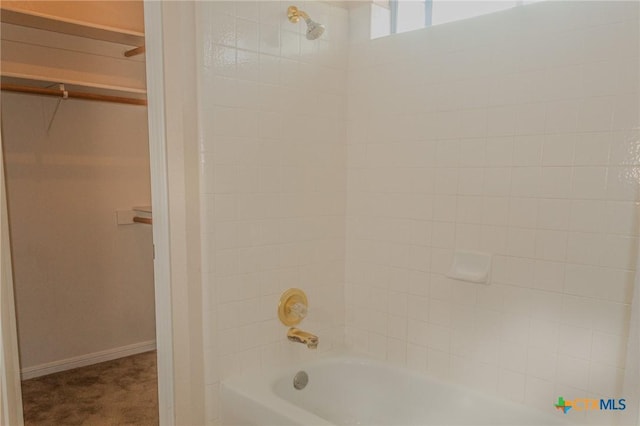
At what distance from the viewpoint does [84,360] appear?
11.1 ft

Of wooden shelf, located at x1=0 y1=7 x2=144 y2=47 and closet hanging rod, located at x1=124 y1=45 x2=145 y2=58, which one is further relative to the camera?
closet hanging rod, located at x1=124 y1=45 x2=145 y2=58

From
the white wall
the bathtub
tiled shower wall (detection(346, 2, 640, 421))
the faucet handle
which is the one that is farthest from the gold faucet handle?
the white wall

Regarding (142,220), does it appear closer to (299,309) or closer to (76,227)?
(76,227)

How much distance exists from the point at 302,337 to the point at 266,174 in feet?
2.49

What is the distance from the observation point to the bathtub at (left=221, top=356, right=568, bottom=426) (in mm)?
1824

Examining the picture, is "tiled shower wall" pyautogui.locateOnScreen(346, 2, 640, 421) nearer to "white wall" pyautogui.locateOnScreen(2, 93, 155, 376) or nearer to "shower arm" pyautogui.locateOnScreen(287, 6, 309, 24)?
"shower arm" pyautogui.locateOnScreen(287, 6, 309, 24)

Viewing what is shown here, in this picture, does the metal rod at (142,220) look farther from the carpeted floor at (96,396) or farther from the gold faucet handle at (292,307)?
the gold faucet handle at (292,307)

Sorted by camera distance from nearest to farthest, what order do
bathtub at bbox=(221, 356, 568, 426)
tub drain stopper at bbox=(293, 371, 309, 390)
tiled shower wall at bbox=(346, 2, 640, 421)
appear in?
tiled shower wall at bbox=(346, 2, 640, 421)
bathtub at bbox=(221, 356, 568, 426)
tub drain stopper at bbox=(293, 371, 309, 390)

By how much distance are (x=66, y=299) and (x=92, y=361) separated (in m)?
0.51

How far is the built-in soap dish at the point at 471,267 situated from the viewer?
1903mm

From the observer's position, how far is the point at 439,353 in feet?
6.89

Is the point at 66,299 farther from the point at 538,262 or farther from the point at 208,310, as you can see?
the point at 538,262

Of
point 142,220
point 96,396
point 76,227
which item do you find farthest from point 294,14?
point 96,396

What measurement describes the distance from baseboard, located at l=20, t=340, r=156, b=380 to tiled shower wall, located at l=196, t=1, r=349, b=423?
1.86 metres
